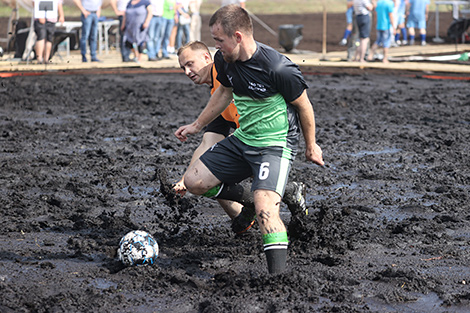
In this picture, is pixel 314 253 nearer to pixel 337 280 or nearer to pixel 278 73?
pixel 337 280

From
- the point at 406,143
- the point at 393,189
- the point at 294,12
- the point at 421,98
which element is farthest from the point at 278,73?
the point at 294,12

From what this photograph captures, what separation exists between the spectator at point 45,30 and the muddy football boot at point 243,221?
44.9 feet

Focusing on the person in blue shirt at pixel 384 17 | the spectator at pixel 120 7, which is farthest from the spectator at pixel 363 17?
the spectator at pixel 120 7

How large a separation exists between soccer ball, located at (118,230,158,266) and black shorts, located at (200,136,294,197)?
74 cm

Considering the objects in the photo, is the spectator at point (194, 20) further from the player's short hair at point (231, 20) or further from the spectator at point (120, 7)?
the player's short hair at point (231, 20)

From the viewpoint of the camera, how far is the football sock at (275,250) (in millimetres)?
4602

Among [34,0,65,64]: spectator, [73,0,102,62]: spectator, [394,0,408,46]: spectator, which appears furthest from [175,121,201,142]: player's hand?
[394,0,408,46]: spectator

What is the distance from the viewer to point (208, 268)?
5.12 m

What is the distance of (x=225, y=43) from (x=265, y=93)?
471mm

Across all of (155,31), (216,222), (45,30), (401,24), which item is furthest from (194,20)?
(216,222)

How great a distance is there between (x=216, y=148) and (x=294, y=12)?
42.0m

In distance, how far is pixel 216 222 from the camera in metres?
6.38

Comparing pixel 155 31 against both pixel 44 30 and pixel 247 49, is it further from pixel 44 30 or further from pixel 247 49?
pixel 247 49

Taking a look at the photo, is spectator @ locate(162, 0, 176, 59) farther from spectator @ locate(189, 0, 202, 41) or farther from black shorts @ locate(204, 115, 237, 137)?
black shorts @ locate(204, 115, 237, 137)
